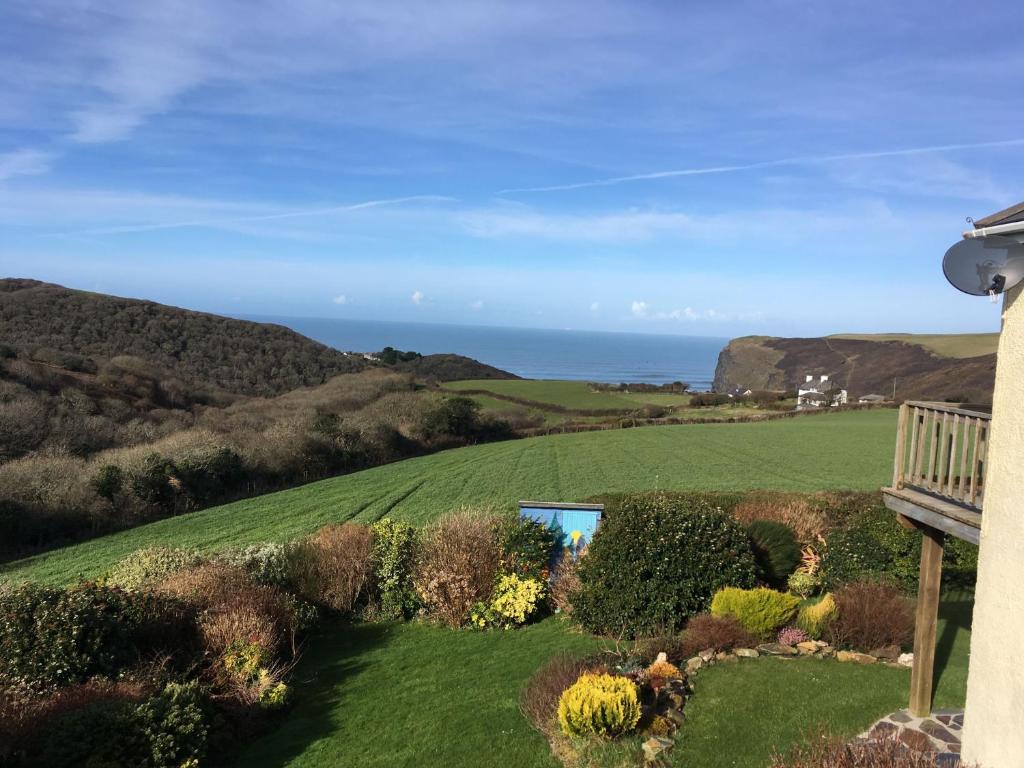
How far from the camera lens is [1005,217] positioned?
504 cm

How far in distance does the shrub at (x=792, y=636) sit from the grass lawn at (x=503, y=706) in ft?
1.86

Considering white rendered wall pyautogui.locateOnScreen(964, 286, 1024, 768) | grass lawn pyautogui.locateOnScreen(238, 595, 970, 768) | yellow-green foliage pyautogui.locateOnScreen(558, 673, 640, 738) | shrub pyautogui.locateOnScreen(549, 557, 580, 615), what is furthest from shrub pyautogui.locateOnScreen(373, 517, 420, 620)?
white rendered wall pyautogui.locateOnScreen(964, 286, 1024, 768)

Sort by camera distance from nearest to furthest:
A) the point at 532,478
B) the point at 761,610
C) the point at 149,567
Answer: the point at 761,610 < the point at 149,567 < the point at 532,478

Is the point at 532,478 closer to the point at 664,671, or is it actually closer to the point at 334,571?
the point at 334,571

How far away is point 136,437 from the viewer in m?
29.0

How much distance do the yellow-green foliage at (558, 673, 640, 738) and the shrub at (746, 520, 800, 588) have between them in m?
6.20

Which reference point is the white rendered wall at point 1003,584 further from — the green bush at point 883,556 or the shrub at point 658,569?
the green bush at point 883,556

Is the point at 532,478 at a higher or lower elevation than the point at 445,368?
lower

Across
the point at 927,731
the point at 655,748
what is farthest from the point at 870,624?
the point at 655,748

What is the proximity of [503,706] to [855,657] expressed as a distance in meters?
4.55

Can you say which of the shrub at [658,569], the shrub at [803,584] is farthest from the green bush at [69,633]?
the shrub at [803,584]

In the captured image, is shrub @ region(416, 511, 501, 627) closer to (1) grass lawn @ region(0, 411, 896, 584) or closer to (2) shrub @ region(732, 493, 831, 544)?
(2) shrub @ region(732, 493, 831, 544)

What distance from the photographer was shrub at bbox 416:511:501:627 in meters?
12.4

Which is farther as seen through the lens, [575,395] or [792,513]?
[575,395]
